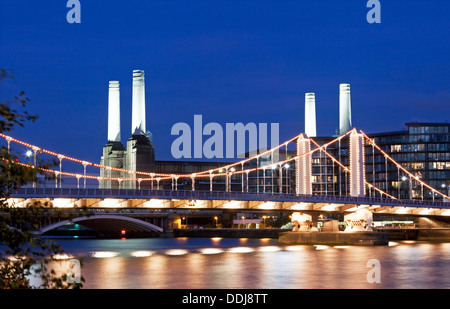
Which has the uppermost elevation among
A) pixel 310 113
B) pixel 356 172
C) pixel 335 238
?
pixel 310 113

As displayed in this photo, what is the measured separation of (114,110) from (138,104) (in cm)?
646

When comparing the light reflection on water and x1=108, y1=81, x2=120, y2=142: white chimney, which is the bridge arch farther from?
the light reflection on water

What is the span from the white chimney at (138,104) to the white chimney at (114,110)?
15.8 feet

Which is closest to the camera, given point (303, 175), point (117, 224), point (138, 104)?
point (303, 175)

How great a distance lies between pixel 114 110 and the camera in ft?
549

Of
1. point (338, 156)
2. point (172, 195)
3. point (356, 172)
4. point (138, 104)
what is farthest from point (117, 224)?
point (338, 156)

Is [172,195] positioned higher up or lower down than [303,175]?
lower down

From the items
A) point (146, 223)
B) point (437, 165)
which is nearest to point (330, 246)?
point (146, 223)

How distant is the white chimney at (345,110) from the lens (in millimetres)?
166125

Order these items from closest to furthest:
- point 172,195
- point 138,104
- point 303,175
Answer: point 172,195, point 303,175, point 138,104

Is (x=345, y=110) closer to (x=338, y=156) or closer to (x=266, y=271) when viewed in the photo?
(x=338, y=156)

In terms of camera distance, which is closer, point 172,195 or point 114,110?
point 172,195

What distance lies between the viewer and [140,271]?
48.2m
